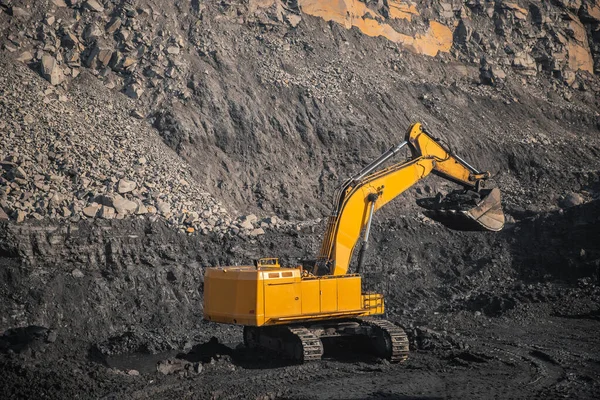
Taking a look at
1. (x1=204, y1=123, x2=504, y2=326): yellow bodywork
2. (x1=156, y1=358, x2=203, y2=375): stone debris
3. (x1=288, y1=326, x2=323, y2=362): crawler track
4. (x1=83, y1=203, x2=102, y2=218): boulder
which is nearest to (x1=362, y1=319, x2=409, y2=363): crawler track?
(x1=204, y1=123, x2=504, y2=326): yellow bodywork

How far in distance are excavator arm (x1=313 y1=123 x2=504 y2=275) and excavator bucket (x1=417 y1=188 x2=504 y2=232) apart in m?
0.02

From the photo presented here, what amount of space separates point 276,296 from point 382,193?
9.65 feet

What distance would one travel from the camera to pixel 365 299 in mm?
13203

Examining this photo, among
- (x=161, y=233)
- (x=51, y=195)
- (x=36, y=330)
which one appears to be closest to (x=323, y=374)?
(x=36, y=330)

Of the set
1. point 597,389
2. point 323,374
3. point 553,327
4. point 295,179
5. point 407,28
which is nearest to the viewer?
point 597,389

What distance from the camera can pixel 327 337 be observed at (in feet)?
43.0

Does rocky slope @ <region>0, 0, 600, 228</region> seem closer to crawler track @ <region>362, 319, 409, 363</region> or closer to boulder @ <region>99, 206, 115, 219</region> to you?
boulder @ <region>99, 206, 115, 219</region>

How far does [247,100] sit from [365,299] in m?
12.3

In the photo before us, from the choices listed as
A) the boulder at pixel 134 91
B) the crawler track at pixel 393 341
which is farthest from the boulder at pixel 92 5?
the crawler track at pixel 393 341

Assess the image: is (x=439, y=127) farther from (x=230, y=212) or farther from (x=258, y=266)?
(x=258, y=266)

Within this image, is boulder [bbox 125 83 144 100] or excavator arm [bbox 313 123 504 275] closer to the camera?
excavator arm [bbox 313 123 504 275]

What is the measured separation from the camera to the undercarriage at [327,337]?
1241 cm

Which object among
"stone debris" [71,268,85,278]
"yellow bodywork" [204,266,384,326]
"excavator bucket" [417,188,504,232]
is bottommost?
"yellow bodywork" [204,266,384,326]

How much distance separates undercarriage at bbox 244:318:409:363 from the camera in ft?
40.7
